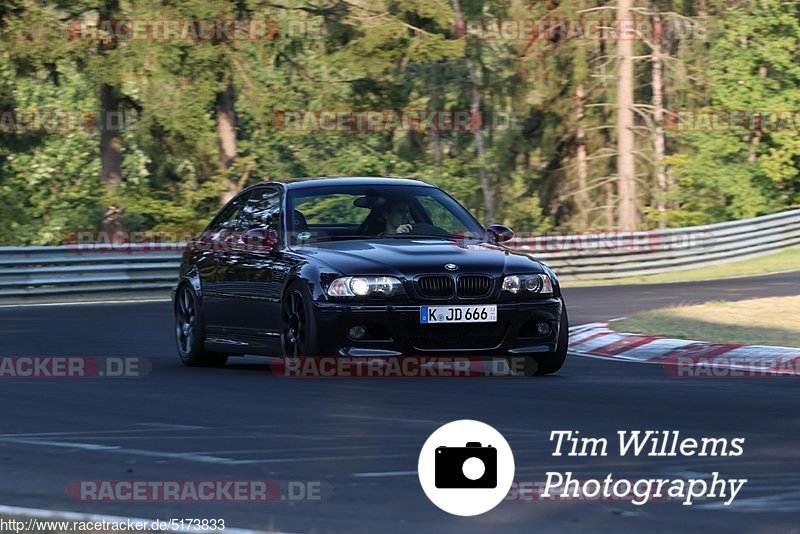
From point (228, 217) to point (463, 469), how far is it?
7.81 meters

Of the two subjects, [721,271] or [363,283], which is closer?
[363,283]

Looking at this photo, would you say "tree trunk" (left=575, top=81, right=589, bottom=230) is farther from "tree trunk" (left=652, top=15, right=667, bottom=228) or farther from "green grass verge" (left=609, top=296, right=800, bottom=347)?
"green grass verge" (left=609, top=296, right=800, bottom=347)

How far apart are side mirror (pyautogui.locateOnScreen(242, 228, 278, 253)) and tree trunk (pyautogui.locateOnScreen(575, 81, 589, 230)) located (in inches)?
1382

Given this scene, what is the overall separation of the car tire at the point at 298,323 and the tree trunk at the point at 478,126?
32196 millimetres

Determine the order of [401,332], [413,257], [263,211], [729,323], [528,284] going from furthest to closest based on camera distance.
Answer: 1. [729,323]
2. [263,211]
3. [528,284]
4. [413,257]
5. [401,332]

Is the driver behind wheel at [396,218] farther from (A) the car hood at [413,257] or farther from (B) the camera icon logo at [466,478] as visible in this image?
(B) the camera icon logo at [466,478]

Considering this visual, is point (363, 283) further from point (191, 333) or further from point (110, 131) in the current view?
point (110, 131)

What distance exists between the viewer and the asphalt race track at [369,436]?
20.6ft

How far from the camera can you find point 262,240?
12.8 m

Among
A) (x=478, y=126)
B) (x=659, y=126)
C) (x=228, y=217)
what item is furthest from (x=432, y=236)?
(x=659, y=126)

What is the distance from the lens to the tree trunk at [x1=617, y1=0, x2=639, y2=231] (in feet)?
138

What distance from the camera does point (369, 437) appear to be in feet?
28.1

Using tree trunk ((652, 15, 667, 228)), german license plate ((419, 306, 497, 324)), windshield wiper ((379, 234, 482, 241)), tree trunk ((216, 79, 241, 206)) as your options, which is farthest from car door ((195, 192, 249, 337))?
tree trunk ((652, 15, 667, 228))

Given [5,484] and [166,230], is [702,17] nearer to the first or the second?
[166,230]
